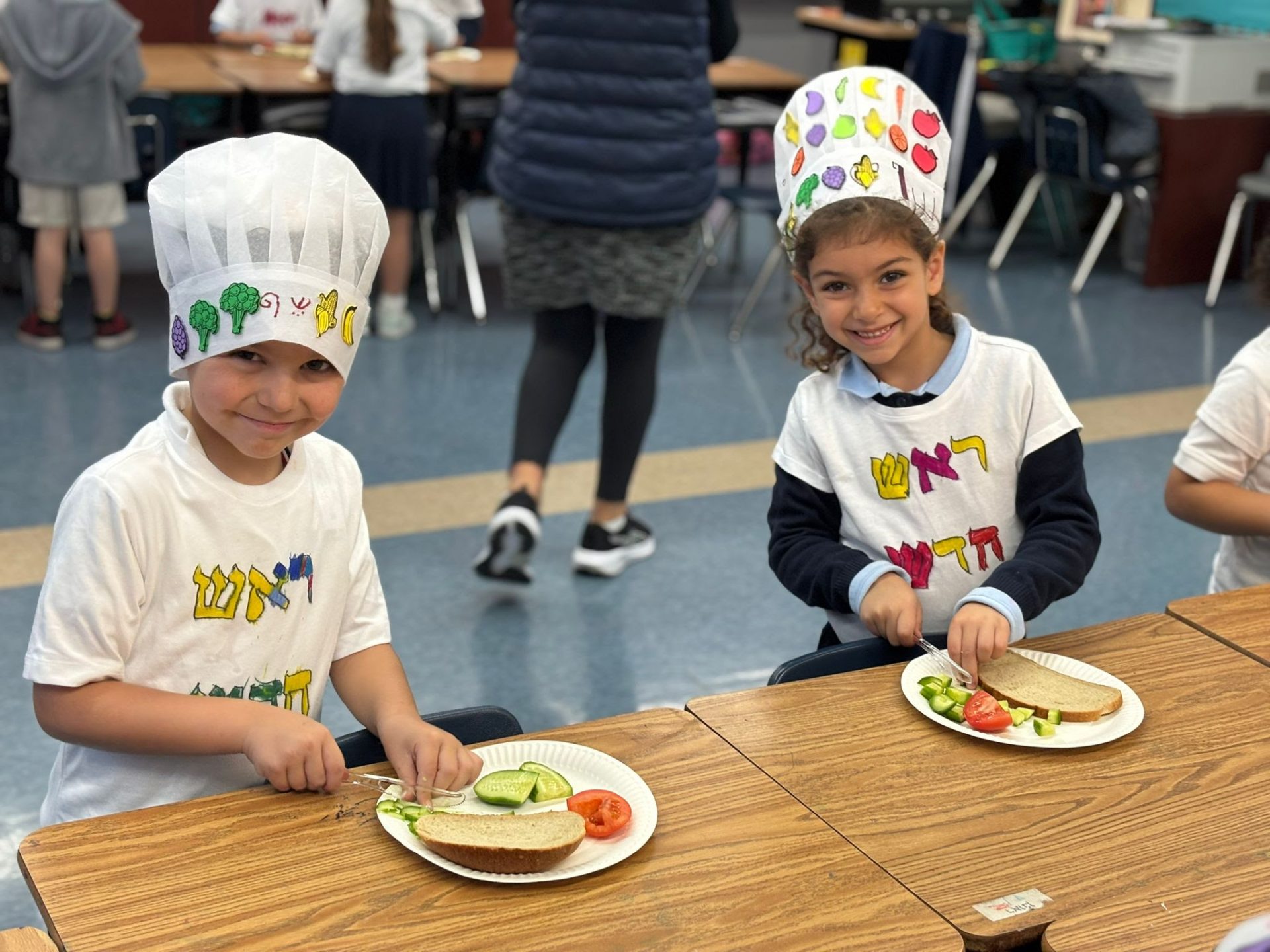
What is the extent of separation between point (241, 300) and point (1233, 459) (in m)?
1.28

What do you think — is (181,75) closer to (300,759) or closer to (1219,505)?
(1219,505)

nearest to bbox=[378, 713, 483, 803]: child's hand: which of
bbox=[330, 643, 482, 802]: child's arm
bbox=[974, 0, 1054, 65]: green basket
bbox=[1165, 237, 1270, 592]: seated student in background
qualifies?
bbox=[330, 643, 482, 802]: child's arm

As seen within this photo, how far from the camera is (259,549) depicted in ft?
4.60

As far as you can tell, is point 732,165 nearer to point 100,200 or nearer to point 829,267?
point 100,200

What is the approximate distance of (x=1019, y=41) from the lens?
6.90 meters

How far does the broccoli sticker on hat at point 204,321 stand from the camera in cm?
130

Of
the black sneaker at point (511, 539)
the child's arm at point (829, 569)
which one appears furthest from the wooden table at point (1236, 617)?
the black sneaker at point (511, 539)

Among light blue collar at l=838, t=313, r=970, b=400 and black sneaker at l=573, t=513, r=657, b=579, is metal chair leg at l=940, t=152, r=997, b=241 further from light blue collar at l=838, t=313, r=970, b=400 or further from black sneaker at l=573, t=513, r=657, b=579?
light blue collar at l=838, t=313, r=970, b=400

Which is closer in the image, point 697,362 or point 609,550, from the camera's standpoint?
point 609,550

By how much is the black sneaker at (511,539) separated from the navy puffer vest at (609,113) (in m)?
0.61

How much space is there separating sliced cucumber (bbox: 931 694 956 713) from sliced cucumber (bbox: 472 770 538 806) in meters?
0.38

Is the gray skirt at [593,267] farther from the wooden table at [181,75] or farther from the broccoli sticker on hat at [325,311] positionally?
the wooden table at [181,75]


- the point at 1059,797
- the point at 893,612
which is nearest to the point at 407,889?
the point at 1059,797

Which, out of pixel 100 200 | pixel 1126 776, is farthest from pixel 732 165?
pixel 1126 776
